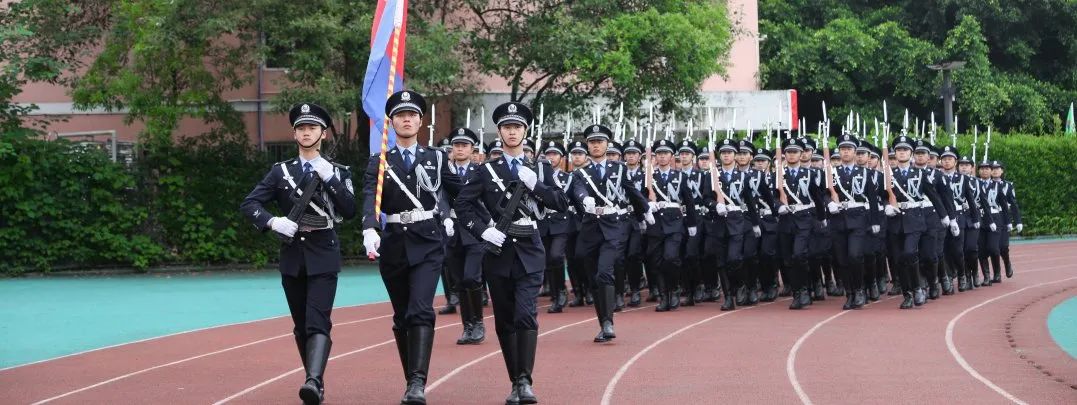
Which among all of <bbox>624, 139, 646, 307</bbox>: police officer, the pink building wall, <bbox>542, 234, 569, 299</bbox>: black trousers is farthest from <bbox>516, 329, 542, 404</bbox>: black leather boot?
the pink building wall

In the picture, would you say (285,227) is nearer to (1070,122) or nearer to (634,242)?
(634,242)

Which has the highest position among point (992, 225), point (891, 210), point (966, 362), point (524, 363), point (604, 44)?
point (604, 44)

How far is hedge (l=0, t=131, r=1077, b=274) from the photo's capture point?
74.5 ft

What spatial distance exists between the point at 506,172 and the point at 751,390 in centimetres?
210

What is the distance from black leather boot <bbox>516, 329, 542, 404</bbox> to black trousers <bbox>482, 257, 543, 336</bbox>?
6cm

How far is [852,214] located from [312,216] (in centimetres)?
899

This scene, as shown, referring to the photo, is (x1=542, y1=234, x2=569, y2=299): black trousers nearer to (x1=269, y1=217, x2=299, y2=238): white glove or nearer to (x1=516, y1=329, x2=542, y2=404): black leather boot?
(x1=516, y1=329, x2=542, y2=404): black leather boot

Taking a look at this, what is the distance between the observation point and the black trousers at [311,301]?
29.2 ft

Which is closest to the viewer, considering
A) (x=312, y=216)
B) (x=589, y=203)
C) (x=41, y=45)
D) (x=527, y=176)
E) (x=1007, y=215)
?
(x=312, y=216)

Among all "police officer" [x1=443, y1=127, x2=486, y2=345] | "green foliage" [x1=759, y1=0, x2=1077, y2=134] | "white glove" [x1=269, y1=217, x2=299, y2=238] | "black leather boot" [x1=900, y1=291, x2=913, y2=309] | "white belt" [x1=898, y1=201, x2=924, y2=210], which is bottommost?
"black leather boot" [x1=900, y1=291, x2=913, y2=309]

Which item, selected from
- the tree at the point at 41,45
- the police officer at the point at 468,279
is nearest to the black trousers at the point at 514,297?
the police officer at the point at 468,279

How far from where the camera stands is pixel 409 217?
29.3 feet

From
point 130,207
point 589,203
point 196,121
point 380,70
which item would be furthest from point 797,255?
point 196,121

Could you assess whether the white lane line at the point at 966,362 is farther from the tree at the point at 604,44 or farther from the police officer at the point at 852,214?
the tree at the point at 604,44
